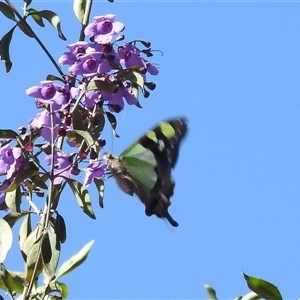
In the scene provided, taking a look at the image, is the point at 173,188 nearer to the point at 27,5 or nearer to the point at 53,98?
the point at 53,98

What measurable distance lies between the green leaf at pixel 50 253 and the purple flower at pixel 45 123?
464 millimetres

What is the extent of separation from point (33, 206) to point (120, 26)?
3.39 feet

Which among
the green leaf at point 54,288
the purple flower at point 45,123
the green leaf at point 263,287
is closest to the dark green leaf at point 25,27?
the purple flower at point 45,123

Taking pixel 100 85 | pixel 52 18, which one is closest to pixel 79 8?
pixel 52 18

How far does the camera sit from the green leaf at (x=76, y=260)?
10.5 feet

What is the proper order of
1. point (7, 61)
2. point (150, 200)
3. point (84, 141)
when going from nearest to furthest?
point (84, 141)
point (150, 200)
point (7, 61)

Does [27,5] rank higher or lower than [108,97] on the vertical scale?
higher

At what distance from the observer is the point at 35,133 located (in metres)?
3.39

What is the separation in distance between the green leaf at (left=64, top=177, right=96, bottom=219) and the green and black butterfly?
275 millimetres

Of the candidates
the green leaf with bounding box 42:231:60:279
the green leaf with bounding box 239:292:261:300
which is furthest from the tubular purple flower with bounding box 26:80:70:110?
the green leaf with bounding box 239:292:261:300

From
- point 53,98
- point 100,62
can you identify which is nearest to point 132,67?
point 100,62

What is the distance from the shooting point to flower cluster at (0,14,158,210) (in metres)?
3.28

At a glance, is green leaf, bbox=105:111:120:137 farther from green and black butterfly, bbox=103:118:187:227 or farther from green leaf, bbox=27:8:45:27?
green leaf, bbox=27:8:45:27

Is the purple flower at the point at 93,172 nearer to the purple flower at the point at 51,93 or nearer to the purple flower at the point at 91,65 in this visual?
the purple flower at the point at 51,93
